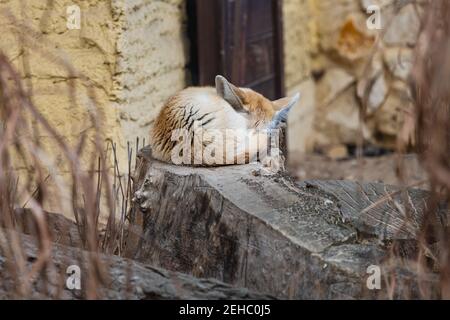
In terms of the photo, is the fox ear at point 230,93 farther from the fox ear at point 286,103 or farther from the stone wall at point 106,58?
the stone wall at point 106,58

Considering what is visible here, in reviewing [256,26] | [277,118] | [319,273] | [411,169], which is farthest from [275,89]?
[319,273]

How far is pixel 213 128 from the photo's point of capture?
3.43m

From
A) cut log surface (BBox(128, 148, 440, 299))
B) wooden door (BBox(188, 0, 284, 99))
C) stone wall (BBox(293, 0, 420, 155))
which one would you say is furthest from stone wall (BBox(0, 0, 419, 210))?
stone wall (BBox(293, 0, 420, 155))

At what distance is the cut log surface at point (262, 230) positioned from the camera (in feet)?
9.25

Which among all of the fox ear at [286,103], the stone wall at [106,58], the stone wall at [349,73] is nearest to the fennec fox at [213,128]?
the fox ear at [286,103]

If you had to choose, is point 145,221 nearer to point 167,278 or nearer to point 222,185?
point 222,185

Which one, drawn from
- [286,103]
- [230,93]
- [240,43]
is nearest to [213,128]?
[230,93]

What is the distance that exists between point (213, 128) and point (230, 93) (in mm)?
195

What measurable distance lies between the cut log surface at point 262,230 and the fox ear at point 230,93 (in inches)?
12.3

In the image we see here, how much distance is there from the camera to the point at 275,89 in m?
6.54

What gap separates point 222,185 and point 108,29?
163 cm

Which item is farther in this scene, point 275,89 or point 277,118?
point 275,89

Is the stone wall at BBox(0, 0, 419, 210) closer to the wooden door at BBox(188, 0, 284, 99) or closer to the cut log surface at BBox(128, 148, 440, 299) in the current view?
the wooden door at BBox(188, 0, 284, 99)

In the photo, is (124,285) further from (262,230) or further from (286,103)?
(286,103)
